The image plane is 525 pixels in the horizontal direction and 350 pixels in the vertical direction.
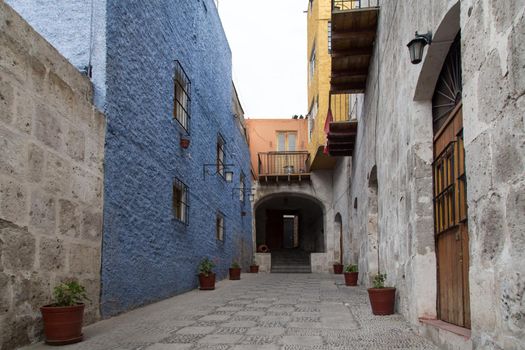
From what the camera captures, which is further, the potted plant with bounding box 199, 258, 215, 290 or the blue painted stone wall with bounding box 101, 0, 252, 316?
the potted plant with bounding box 199, 258, 215, 290

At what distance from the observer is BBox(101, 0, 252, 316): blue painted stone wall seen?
19.0 feet

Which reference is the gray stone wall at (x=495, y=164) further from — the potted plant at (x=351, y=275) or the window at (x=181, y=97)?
the potted plant at (x=351, y=275)

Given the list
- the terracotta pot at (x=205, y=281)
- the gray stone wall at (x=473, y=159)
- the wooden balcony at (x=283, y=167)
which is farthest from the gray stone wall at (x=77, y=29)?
the wooden balcony at (x=283, y=167)

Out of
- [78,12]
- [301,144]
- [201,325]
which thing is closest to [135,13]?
[78,12]

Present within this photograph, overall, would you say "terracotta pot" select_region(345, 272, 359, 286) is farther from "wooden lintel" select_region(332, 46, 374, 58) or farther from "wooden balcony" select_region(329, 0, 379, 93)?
"wooden lintel" select_region(332, 46, 374, 58)

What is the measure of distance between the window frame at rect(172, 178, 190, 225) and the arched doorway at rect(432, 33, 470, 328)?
16.9 feet

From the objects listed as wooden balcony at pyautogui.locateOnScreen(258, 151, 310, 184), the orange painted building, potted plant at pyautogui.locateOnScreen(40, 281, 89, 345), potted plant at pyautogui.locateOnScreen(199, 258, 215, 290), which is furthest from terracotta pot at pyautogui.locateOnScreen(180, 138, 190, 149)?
the orange painted building

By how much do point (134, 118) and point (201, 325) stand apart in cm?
278

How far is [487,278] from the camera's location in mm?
2373

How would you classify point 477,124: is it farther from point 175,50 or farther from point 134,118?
point 175,50

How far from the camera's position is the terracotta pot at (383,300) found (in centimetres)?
558

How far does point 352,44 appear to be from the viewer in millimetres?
8758

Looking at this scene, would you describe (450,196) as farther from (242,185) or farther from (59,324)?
(242,185)

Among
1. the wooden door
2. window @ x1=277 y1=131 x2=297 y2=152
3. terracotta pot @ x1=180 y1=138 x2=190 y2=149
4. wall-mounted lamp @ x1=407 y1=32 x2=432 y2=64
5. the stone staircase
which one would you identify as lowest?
the stone staircase
